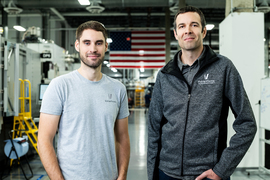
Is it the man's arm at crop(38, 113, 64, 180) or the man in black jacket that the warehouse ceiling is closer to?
the man in black jacket

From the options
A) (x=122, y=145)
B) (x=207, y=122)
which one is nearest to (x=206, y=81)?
(x=207, y=122)

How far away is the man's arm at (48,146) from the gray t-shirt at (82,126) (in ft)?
0.12

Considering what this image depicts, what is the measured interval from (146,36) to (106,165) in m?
8.85

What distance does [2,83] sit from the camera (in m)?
4.33

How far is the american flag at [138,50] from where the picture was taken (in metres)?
9.88

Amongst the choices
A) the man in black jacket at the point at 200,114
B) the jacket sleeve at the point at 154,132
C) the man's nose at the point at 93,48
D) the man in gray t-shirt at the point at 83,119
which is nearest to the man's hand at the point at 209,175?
the man in black jacket at the point at 200,114

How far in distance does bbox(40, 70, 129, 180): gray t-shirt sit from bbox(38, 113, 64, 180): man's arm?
0.12 ft

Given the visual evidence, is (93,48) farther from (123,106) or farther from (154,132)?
(154,132)

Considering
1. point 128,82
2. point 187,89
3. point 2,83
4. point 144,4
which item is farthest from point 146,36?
point 128,82

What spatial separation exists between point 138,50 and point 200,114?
28.4 feet

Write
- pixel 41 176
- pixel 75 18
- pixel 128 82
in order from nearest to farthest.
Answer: pixel 41 176
pixel 75 18
pixel 128 82

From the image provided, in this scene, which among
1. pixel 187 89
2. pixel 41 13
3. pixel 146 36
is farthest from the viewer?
pixel 41 13

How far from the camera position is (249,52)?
441 cm

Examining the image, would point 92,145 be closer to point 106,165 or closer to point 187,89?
point 106,165
